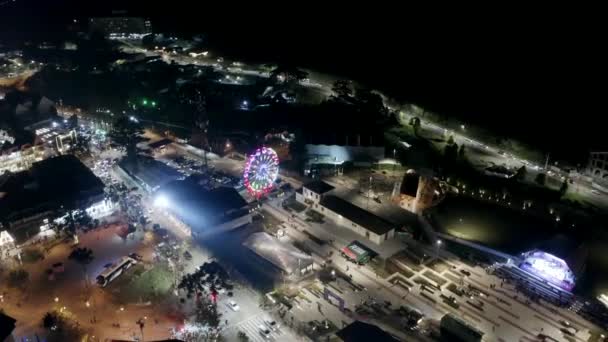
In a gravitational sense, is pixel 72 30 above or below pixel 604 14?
below

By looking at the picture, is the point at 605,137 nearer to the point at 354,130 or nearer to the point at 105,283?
the point at 354,130

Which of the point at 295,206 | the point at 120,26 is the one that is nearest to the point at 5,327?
the point at 295,206

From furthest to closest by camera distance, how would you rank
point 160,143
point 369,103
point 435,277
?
point 369,103, point 160,143, point 435,277

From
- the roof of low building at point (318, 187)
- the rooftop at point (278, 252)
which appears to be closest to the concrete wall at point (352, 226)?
the roof of low building at point (318, 187)

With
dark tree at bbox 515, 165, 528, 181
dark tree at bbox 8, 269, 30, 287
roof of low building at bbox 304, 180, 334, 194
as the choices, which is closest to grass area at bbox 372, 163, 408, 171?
roof of low building at bbox 304, 180, 334, 194

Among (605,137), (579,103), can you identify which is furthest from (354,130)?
(579,103)

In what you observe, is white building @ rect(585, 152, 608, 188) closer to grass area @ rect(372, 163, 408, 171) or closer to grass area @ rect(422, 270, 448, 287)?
grass area @ rect(372, 163, 408, 171)

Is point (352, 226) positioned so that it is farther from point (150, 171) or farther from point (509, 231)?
point (150, 171)
